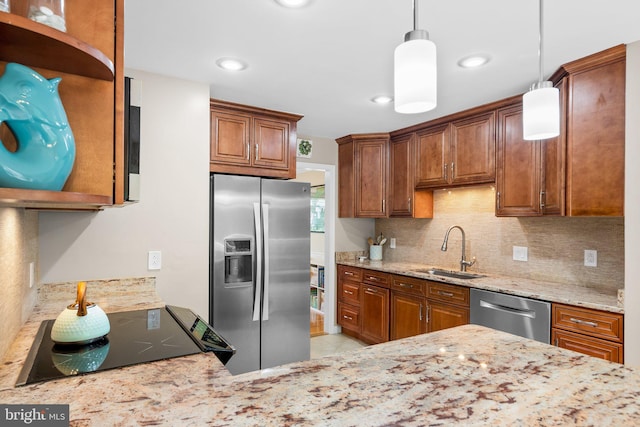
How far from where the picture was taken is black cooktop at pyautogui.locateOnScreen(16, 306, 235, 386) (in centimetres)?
117

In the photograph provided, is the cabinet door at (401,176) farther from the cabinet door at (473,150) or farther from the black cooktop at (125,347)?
the black cooktop at (125,347)

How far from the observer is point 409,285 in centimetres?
356

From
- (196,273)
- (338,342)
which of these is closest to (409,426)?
(196,273)

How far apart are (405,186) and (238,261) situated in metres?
2.02

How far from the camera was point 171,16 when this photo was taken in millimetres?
1845

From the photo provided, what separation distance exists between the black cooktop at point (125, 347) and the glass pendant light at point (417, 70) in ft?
3.55

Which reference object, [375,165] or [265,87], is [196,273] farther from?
[375,165]

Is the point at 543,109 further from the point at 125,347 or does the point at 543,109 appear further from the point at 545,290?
the point at 545,290

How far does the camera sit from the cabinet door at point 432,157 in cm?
360

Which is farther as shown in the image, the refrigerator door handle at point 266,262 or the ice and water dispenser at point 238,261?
the refrigerator door handle at point 266,262

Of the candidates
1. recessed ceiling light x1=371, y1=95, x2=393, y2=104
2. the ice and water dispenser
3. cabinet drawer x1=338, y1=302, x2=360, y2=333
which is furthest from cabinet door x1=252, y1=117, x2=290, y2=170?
cabinet drawer x1=338, y1=302, x2=360, y2=333

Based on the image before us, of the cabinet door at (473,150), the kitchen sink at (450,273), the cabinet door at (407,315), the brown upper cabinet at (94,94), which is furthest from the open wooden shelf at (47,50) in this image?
the kitchen sink at (450,273)

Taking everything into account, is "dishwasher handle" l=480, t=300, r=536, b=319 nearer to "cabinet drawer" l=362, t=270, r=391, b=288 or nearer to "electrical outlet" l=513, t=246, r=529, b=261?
"electrical outlet" l=513, t=246, r=529, b=261

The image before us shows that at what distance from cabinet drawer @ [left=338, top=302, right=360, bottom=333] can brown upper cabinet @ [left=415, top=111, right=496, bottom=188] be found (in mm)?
1594
